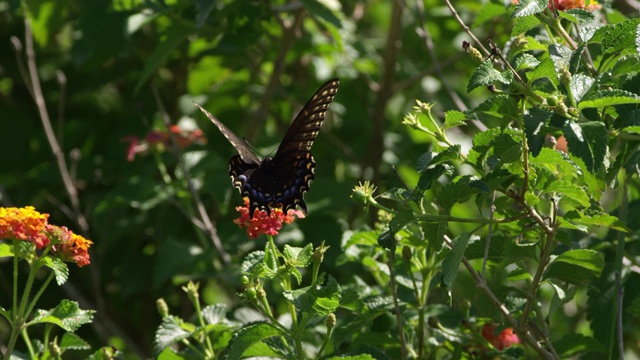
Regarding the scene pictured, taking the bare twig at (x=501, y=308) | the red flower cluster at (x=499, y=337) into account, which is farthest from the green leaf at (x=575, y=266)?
the red flower cluster at (x=499, y=337)

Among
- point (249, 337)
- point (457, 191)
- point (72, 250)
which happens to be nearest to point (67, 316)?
point (72, 250)

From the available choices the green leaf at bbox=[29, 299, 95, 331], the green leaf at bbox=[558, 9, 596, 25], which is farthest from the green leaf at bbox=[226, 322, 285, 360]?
the green leaf at bbox=[558, 9, 596, 25]

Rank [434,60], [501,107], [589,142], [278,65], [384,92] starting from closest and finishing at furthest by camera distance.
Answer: [589,142] → [501,107] → [434,60] → [278,65] → [384,92]

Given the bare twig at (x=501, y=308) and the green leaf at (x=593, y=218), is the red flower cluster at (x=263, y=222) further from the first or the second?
the green leaf at (x=593, y=218)

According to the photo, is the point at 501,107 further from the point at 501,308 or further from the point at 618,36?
the point at 501,308

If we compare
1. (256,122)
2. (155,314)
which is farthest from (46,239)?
(155,314)

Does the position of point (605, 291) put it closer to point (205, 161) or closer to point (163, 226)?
point (205, 161)

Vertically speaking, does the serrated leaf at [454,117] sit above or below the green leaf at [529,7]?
below

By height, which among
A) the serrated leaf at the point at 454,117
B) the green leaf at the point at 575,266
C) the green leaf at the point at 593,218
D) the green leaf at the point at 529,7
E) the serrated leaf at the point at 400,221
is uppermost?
the green leaf at the point at 529,7
